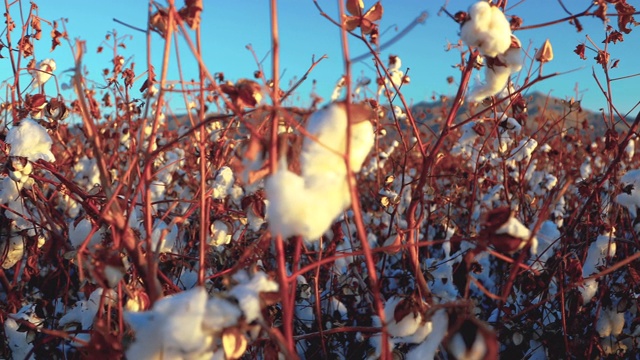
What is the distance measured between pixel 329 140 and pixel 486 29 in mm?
357

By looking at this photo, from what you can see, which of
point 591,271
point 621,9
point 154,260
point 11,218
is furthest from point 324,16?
point 11,218

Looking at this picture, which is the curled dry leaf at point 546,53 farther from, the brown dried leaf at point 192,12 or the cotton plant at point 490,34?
the brown dried leaf at point 192,12

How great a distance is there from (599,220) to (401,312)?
123 centimetres

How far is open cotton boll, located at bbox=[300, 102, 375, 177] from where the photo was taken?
0.58 metres

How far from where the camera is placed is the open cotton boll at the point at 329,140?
580mm

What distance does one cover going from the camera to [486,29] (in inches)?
31.2

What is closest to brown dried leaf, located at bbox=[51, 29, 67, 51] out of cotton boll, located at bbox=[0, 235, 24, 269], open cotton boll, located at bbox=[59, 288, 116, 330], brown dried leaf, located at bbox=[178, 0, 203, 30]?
cotton boll, located at bbox=[0, 235, 24, 269]

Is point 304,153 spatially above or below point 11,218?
below

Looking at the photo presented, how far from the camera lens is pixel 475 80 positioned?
3.33 ft

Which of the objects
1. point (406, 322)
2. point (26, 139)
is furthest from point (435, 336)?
point (26, 139)

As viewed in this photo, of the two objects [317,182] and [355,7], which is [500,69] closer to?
[355,7]

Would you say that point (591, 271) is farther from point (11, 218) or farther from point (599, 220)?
point (11, 218)

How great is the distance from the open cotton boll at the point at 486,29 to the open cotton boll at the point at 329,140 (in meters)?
0.28

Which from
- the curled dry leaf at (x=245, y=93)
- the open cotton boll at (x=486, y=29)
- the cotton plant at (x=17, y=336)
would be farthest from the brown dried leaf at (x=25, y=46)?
the open cotton boll at (x=486, y=29)
